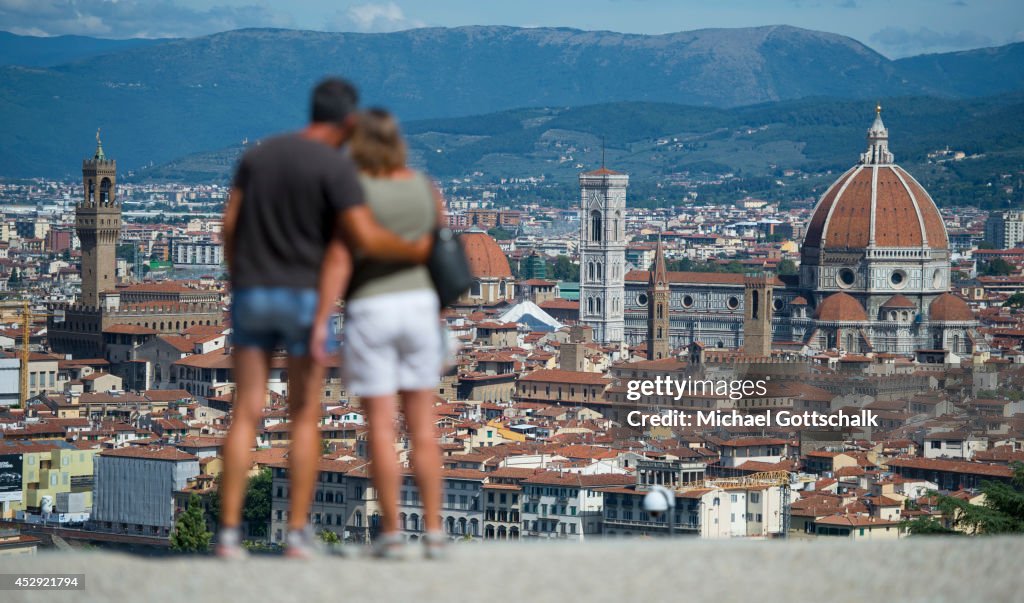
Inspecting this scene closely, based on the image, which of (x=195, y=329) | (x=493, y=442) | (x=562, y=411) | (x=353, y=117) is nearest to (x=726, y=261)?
(x=195, y=329)

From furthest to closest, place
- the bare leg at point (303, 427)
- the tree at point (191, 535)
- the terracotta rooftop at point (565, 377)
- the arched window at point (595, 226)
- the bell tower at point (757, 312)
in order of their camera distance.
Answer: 1. the arched window at point (595, 226)
2. the bell tower at point (757, 312)
3. the terracotta rooftop at point (565, 377)
4. the tree at point (191, 535)
5. the bare leg at point (303, 427)

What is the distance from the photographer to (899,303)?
78938 millimetres

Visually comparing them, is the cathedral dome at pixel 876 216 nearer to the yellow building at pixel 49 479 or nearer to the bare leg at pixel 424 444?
the yellow building at pixel 49 479

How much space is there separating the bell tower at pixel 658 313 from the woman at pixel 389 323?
6442cm

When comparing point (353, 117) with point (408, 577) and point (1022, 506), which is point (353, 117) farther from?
point (1022, 506)

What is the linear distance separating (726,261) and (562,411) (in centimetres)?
7420

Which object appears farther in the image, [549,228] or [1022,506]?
[549,228]

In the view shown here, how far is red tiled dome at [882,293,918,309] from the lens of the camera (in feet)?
259

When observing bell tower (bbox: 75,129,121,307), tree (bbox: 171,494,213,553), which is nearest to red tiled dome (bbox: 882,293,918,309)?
bell tower (bbox: 75,129,121,307)

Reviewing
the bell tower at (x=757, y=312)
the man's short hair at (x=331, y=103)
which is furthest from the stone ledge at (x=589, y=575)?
the bell tower at (x=757, y=312)

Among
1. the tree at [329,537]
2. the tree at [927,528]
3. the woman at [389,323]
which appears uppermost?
the woman at [389,323]

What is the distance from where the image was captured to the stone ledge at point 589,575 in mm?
6395

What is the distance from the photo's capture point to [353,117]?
6754 mm

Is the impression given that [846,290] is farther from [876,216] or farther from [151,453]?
[151,453]
